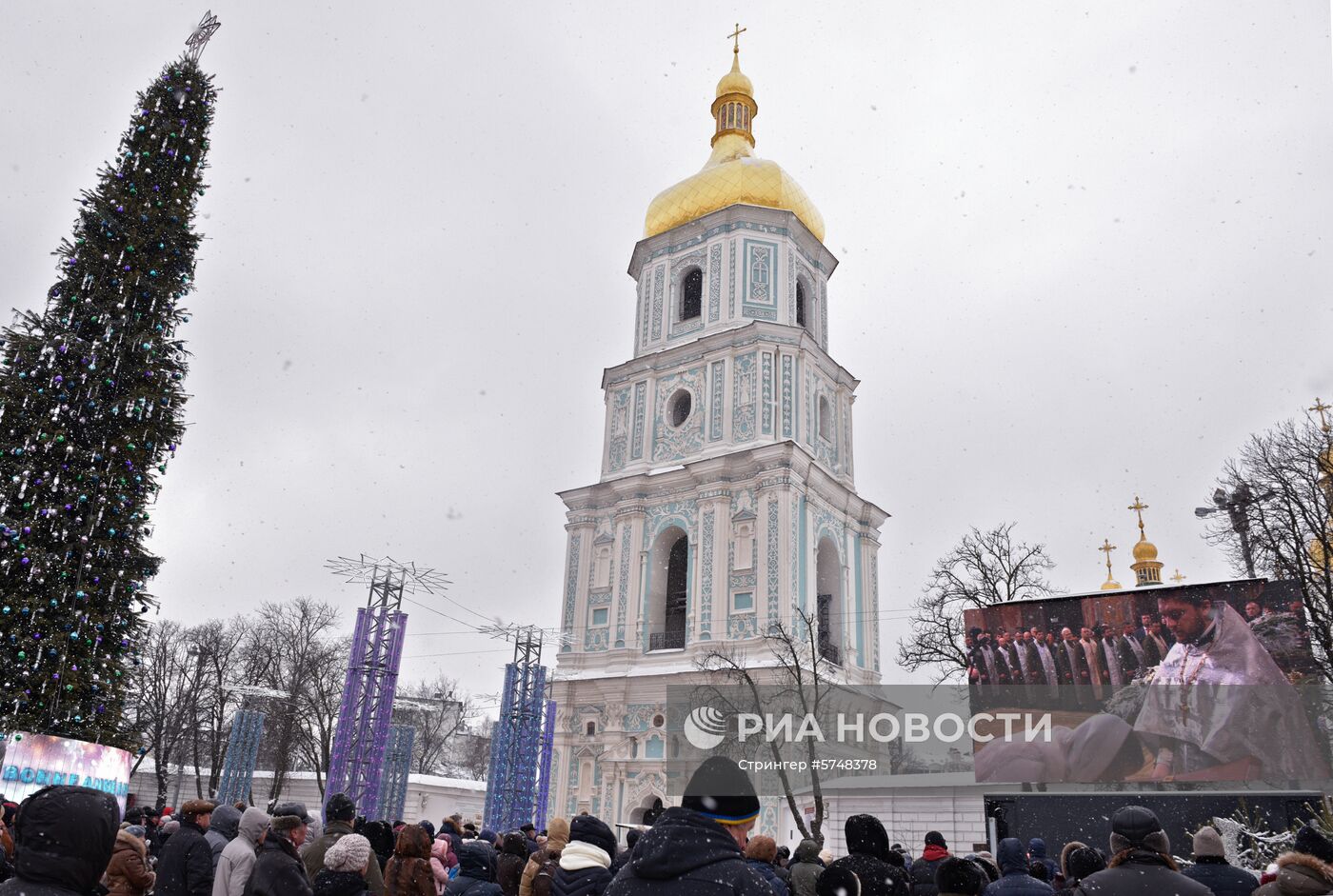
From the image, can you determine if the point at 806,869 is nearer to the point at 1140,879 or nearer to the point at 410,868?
the point at 410,868

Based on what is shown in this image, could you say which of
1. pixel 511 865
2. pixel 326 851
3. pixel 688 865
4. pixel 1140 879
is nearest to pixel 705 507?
pixel 511 865

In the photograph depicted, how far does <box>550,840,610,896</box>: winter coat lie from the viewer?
15.1ft

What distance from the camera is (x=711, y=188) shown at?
32.8 m

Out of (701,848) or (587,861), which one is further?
(587,861)

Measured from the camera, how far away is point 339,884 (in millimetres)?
4562

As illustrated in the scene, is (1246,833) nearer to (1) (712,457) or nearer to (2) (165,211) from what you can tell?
(1) (712,457)

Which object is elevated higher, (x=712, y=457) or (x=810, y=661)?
(x=712, y=457)

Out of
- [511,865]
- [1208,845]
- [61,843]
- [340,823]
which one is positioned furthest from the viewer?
[511,865]

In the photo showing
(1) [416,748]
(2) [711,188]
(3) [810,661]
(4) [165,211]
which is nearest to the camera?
(4) [165,211]

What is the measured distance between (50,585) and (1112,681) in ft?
63.0

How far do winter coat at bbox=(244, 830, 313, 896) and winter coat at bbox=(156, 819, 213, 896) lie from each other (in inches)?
24.5

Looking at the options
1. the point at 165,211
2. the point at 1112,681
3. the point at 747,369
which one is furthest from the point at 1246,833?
the point at 165,211

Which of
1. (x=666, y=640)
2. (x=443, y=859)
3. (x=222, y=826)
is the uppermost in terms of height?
(x=666, y=640)

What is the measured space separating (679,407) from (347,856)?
2679 centimetres
